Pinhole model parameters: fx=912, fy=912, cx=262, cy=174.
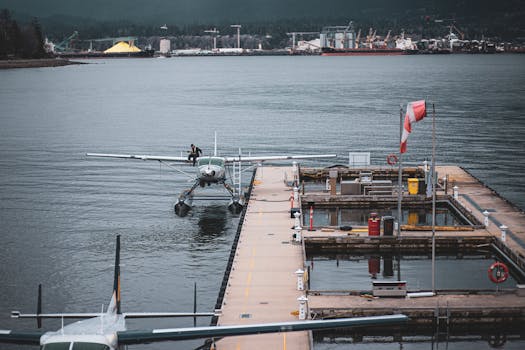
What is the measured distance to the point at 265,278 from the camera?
37.2m

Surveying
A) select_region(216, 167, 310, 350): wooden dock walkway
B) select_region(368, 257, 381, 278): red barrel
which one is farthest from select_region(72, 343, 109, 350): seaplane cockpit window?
select_region(368, 257, 381, 278): red barrel

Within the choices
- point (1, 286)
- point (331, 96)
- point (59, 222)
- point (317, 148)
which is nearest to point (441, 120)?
point (317, 148)

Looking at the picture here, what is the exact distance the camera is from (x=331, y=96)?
17175 centimetres

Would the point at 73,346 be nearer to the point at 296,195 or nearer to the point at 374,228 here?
the point at 374,228

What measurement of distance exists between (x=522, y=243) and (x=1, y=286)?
24.6 metres

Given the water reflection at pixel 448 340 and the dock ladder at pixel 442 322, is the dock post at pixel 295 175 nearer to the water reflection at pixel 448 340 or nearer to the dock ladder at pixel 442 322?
the water reflection at pixel 448 340

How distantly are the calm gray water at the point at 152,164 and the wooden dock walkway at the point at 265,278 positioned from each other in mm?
1955

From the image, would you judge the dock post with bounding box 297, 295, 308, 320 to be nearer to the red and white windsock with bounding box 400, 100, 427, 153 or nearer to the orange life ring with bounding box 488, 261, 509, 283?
the orange life ring with bounding box 488, 261, 509, 283

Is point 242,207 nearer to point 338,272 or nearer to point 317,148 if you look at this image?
point 338,272

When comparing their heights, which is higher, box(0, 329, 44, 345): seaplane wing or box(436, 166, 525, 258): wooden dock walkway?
box(0, 329, 44, 345): seaplane wing

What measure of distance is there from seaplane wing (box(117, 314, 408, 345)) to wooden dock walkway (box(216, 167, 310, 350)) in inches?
205

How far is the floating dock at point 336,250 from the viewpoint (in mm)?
32812

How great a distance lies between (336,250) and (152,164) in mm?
35770

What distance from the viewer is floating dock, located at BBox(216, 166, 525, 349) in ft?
108
